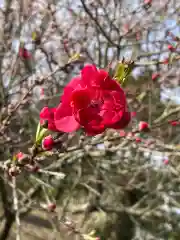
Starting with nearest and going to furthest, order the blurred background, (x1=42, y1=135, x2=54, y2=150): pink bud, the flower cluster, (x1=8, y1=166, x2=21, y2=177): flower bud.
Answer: the flower cluster
(x1=42, y1=135, x2=54, y2=150): pink bud
(x1=8, y1=166, x2=21, y2=177): flower bud
the blurred background

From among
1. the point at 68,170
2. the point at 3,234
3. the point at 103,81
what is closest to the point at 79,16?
the point at 68,170

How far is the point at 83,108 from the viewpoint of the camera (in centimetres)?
72

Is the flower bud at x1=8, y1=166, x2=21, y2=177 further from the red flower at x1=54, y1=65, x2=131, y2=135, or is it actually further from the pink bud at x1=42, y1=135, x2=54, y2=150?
the red flower at x1=54, y1=65, x2=131, y2=135

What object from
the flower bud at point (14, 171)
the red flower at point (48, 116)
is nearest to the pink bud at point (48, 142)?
the red flower at point (48, 116)

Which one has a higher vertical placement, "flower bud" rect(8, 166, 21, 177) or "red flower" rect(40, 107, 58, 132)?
"red flower" rect(40, 107, 58, 132)

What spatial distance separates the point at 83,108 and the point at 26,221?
270 inches

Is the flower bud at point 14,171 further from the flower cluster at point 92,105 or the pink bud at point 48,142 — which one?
the flower cluster at point 92,105

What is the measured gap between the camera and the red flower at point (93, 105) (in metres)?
0.70

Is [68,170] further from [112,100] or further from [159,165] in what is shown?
[112,100]

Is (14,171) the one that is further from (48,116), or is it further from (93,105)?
(93,105)

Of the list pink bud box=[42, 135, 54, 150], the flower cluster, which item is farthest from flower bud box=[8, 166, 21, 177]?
the flower cluster

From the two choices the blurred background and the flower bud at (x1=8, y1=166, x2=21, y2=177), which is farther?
the blurred background

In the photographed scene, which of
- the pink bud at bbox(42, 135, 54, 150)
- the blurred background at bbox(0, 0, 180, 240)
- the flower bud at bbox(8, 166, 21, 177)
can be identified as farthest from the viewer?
the blurred background at bbox(0, 0, 180, 240)

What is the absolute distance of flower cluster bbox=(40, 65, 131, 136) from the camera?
70 centimetres
